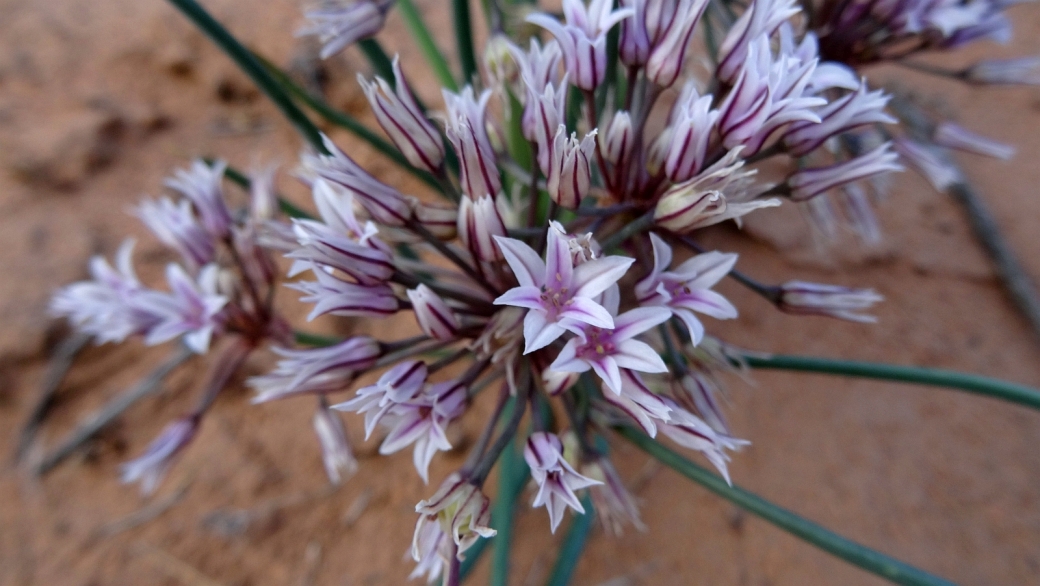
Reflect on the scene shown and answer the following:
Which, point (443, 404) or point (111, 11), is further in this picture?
point (111, 11)

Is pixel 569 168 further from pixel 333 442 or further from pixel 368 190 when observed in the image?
pixel 333 442

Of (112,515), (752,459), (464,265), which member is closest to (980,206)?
(752,459)

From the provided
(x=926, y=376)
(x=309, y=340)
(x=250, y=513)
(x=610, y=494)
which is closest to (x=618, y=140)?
(x=610, y=494)

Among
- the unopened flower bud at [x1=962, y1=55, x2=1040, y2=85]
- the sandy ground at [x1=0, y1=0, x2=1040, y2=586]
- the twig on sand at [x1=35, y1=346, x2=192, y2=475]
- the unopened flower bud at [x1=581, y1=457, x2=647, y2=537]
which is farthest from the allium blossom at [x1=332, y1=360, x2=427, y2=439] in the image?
the unopened flower bud at [x1=962, y1=55, x2=1040, y2=85]

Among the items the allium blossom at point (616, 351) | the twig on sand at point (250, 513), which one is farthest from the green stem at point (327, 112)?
the twig on sand at point (250, 513)

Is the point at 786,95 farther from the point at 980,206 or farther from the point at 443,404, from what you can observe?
the point at 980,206

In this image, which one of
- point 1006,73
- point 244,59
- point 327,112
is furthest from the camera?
point 1006,73

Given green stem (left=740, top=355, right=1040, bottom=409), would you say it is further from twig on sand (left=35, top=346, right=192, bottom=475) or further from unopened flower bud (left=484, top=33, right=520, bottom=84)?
twig on sand (left=35, top=346, right=192, bottom=475)
